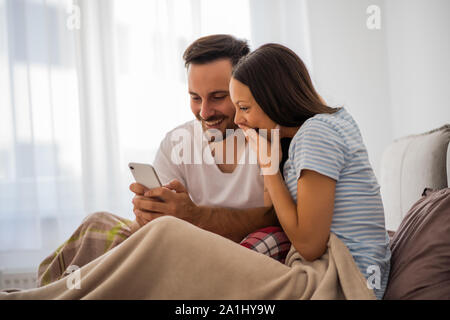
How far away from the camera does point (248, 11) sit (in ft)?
8.63

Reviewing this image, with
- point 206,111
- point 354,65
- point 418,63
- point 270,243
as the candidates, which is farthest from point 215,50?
point 354,65

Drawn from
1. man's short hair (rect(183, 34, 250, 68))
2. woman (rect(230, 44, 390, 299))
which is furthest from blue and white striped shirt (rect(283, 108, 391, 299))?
man's short hair (rect(183, 34, 250, 68))

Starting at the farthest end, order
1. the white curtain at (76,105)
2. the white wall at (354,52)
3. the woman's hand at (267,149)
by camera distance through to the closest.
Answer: the white wall at (354,52) → the white curtain at (76,105) → the woman's hand at (267,149)

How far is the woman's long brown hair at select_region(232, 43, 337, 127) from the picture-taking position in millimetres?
1127

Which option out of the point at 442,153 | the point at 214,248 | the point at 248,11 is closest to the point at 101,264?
the point at 214,248

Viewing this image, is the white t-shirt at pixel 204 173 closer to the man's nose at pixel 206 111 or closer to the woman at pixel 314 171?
the man's nose at pixel 206 111

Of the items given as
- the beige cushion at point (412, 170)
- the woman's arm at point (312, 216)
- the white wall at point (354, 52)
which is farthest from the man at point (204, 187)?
the white wall at point (354, 52)

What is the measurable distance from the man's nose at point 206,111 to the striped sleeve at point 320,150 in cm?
53

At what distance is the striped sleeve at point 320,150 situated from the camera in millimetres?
964

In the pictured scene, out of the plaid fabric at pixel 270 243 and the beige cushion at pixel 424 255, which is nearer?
the beige cushion at pixel 424 255

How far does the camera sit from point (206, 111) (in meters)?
1.50
